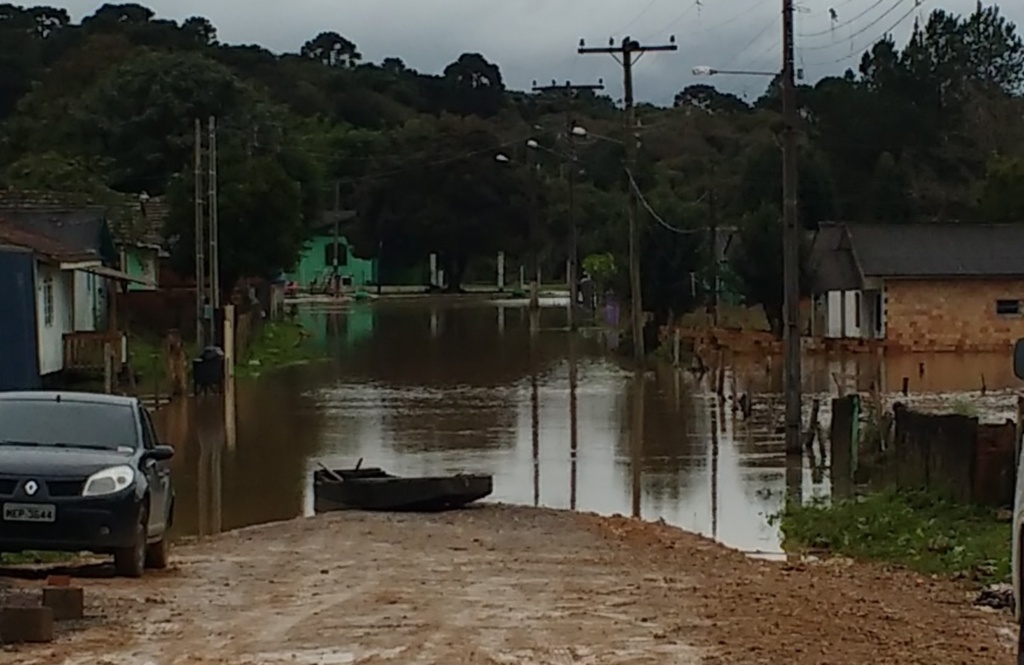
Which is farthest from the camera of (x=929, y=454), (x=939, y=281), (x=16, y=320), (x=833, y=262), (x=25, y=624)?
(x=833, y=262)

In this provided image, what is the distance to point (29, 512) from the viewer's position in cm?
1489

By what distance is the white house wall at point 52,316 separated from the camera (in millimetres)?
41656

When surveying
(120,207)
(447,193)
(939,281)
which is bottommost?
(939,281)

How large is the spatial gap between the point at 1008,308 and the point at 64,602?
185ft

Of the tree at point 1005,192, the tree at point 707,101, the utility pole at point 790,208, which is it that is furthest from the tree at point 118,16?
the utility pole at point 790,208

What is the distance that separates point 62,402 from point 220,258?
47226 millimetres

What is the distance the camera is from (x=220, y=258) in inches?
2504

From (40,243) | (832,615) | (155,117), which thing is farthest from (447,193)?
(832,615)

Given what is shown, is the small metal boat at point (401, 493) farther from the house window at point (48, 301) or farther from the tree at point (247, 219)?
the tree at point (247, 219)

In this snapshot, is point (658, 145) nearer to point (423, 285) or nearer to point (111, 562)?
point (423, 285)

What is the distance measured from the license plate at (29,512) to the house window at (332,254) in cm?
11611

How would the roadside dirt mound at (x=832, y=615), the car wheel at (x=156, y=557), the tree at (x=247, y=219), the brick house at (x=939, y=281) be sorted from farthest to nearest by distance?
the brick house at (x=939, y=281) < the tree at (x=247, y=219) < the car wheel at (x=156, y=557) < the roadside dirt mound at (x=832, y=615)

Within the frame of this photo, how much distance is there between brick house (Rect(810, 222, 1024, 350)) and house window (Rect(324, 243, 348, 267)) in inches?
2724

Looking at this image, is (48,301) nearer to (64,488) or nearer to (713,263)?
(64,488)
